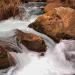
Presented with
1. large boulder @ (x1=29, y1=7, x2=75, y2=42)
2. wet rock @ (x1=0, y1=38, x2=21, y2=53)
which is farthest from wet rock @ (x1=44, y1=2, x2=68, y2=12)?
wet rock @ (x1=0, y1=38, x2=21, y2=53)

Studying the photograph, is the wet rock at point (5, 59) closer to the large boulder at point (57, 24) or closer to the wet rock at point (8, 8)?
the large boulder at point (57, 24)

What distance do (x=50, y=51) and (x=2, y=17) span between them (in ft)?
7.04

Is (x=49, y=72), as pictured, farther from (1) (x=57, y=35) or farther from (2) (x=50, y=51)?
(1) (x=57, y=35)

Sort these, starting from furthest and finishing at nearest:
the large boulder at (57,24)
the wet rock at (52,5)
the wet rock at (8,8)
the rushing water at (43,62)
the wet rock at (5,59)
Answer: the wet rock at (52,5) < the wet rock at (8,8) < the large boulder at (57,24) < the rushing water at (43,62) < the wet rock at (5,59)

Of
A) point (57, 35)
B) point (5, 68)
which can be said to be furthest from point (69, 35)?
point (5, 68)

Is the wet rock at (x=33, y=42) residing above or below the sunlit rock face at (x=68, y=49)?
above

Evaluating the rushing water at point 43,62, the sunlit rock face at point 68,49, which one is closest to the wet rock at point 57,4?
the rushing water at point 43,62

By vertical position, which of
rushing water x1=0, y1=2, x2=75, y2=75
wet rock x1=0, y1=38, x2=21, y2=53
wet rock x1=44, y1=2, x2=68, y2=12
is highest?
wet rock x1=44, y1=2, x2=68, y2=12

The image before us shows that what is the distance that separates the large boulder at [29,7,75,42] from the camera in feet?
25.1

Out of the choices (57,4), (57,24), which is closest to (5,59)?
(57,24)

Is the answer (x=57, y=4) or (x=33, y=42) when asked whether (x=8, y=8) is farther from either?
(x=33, y=42)

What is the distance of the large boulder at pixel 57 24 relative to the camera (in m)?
7.64

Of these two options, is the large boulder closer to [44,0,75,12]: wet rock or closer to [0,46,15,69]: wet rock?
[44,0,75,12]: wet rock

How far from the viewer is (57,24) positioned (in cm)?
795
